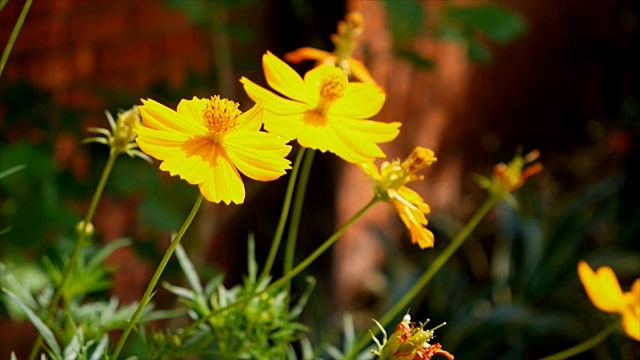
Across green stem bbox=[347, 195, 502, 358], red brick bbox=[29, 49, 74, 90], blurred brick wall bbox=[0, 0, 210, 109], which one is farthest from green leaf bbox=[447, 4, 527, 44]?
green stem bbox=[347, 195, 502, 358]

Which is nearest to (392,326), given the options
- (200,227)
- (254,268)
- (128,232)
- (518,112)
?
(200,227)

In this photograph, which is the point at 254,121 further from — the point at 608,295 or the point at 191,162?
the point at 608,295

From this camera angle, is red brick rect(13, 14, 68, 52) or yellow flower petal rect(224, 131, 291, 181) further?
red brick rect(13, 14, 68, 52)

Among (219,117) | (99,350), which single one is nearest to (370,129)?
(219,117)

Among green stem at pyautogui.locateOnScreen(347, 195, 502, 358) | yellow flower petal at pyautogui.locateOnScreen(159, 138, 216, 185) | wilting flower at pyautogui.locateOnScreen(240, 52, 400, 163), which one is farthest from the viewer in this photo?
green stem at pyautogui.locateOnScreen(347, 195, 502, 358)

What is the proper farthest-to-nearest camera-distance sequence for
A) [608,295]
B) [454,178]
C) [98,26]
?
1. [454,178]
2. [98,26]
3. [608,295]

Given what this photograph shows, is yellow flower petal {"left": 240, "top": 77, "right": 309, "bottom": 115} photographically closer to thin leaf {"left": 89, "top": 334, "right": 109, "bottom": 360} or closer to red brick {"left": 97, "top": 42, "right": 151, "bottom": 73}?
thin leaf {"left": 89, "top": 334, "right": 109, "bottom": 360}

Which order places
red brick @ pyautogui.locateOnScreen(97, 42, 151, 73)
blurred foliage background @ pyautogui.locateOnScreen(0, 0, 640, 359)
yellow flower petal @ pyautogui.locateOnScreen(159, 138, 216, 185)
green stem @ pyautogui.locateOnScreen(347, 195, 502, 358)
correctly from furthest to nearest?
red brick @ pyautogui.locateOnScreen(97, 42, 151, 73) → blurred foliage background @ pyautogui.locateOnScreen(0, 0, 640, 359) → green stem @ pyautogui.locateOnScreen(347, 195, 502, 358) → yellow flower petal @ pyautogui.locateOnScreen(159, 138, 216, 185)

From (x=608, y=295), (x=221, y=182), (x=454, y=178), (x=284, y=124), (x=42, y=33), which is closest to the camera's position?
(x=221, y=182)
